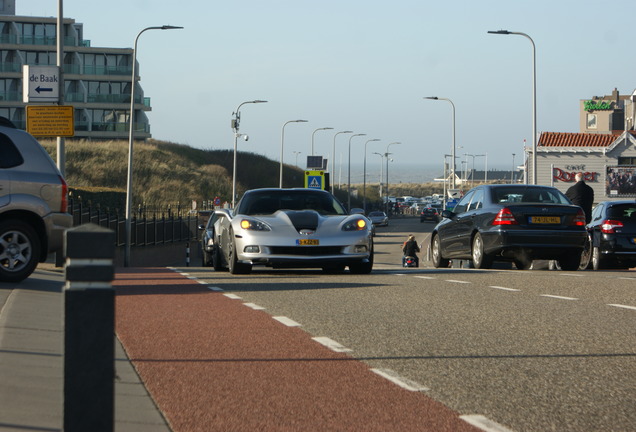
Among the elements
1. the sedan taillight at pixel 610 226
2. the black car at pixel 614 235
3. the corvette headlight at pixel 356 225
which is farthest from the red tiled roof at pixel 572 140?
the corvette headlight at pixel 356 225

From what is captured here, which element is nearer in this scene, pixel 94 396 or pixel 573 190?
pixel 94 396

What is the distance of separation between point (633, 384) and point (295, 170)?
125495mm

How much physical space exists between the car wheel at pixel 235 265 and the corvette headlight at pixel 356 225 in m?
1.79

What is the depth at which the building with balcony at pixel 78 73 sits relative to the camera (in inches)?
3780

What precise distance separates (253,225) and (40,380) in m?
9.19

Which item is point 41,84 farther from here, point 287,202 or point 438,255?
point 438,255

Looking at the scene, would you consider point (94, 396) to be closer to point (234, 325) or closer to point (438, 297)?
point (234, 325)

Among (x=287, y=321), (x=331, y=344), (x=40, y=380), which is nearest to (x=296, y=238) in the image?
(x=287, y=321)

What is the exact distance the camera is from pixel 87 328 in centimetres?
362

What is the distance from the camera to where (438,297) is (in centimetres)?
1198

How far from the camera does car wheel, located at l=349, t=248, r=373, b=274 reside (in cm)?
1599

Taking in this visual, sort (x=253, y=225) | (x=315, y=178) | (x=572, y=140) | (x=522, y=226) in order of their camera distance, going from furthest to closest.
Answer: (x=572, y=140) → (x=315, y=178) → (x=522, y=226) → (x=253, y=225)

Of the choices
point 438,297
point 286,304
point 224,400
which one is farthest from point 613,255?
point 224,400

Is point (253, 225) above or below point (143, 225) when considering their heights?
above
